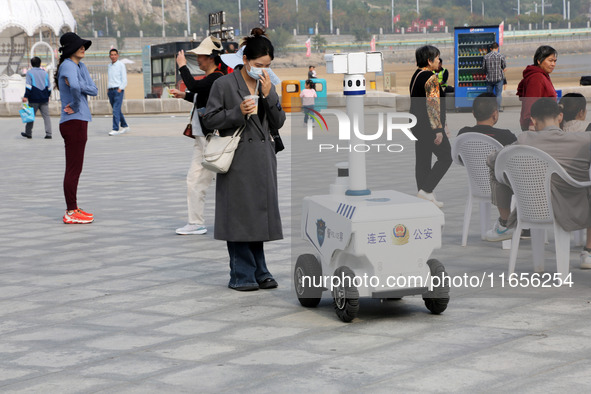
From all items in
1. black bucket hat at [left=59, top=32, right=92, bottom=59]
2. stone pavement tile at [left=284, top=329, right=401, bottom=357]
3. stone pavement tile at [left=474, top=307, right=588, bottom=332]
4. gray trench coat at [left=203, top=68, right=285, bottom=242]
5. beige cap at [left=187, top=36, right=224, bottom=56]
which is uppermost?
black bucket hat at [left=59, top=32, right=92, bottom=59]

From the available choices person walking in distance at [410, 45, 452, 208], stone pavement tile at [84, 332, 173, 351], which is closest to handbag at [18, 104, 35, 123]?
person walking in distance at [410, 45, 452, 208]

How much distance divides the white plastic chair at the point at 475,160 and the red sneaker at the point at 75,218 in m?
3.67

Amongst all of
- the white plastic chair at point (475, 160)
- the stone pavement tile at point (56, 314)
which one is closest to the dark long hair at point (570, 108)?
the white plastic chair at point (475, 160)

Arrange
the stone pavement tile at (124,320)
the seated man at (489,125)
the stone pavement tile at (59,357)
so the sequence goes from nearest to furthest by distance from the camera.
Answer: the stone pavement tile at (59,357) < the stone pavement tile at (124,320) < the seated man at (489,125)

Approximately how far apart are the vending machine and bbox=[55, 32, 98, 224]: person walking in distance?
1576 cm

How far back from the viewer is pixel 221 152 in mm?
5883

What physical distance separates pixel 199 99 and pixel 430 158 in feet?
9.87

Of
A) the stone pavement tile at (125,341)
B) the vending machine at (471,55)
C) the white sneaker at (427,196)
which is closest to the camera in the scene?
the stone pavement tile at (125,341)

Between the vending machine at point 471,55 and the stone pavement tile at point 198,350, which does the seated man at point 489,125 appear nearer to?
the stone pavement tile at point 198,350

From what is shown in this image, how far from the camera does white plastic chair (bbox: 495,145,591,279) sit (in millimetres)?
5977

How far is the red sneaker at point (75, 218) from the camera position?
920cm

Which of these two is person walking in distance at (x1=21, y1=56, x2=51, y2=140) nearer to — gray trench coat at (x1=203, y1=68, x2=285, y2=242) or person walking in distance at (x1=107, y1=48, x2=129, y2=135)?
person walking in distance at (x1=107, y1=48, x2=129, y2=135)

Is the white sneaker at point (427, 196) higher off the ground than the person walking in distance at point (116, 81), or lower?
lower

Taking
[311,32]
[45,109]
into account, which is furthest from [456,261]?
[311,32]
